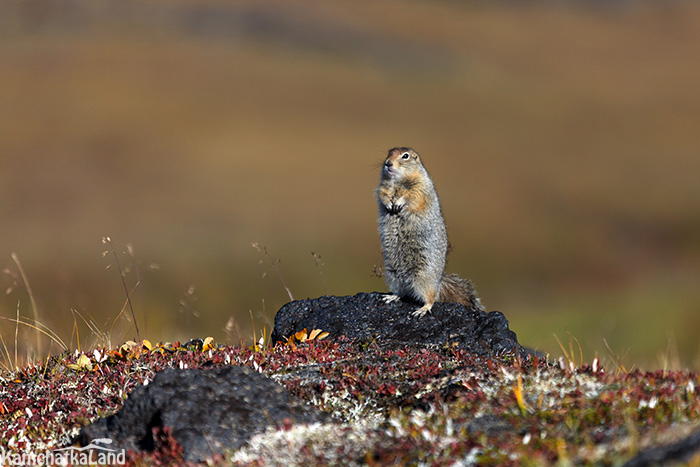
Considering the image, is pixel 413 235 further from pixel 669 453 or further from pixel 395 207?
pixel 669 453

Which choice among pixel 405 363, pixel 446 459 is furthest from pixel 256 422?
pixel 405 363

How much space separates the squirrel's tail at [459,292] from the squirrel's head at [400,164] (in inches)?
64.2

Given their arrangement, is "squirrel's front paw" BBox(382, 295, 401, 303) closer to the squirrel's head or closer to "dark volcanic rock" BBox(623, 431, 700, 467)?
the squirrel's head

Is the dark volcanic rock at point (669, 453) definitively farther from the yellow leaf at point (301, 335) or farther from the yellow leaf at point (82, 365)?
the yellow leaf at point (82, 365)

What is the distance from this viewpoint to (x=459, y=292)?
10.8m

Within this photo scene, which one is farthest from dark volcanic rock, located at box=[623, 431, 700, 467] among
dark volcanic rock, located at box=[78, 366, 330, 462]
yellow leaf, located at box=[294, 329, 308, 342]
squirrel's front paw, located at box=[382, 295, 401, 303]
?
squirrel's front paw, located at box=[382, 295, 401, 303]

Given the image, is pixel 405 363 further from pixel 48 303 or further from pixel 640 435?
pixel 48 303

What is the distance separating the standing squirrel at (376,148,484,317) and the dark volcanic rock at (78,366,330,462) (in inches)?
154

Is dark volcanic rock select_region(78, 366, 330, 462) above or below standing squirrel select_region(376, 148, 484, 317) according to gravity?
below

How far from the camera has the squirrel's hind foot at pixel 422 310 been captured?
384 inches

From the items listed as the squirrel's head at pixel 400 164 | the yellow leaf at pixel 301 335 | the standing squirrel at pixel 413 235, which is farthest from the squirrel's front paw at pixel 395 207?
the yellow leaf at pixel 301 335

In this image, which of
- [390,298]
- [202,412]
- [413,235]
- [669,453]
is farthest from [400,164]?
[669,453]

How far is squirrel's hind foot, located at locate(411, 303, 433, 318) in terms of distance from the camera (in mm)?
9758

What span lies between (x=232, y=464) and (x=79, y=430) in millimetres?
2313
